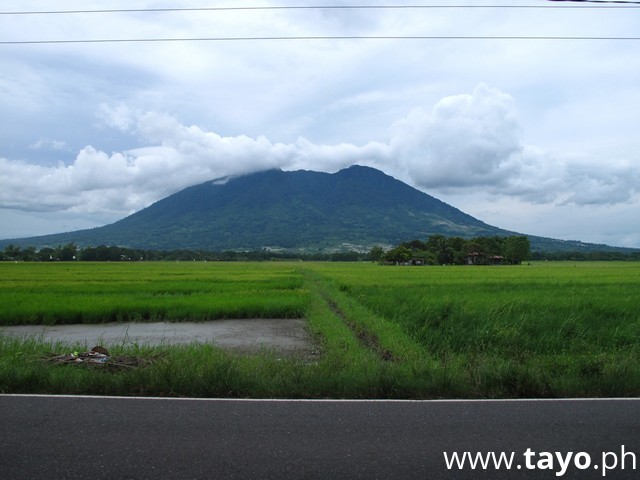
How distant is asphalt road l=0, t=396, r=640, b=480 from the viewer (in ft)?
11.6

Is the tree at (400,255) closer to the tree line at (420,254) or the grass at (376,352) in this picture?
the tree line at (420,254)

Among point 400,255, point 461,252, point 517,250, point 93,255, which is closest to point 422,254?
point 400,255

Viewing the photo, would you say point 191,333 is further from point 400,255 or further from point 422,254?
point 422,254

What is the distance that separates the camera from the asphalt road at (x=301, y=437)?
3.54 meters

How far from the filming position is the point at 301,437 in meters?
4.13

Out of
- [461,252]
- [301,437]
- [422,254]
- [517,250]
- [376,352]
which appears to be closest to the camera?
[301,437]

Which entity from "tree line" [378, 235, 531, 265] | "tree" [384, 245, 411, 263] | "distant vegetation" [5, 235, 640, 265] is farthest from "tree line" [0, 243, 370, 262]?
"tree line" [378, 235, 531, 265]

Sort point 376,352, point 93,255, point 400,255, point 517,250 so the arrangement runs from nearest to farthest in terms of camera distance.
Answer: point 376,352, point 93,255, point 400,255, point 517,250

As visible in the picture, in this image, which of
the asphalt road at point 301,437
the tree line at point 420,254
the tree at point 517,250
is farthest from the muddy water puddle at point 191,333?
the tree at point 517,250

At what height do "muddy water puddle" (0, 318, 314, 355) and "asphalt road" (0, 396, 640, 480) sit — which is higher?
"asphalt road" (0, 396, 640, 480)

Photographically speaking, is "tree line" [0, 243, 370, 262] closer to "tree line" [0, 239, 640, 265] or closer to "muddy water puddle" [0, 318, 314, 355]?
"tree line" [0, 239, 640, 265]

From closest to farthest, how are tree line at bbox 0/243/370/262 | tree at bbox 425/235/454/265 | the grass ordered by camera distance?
the grass
tree line at bbox 0/243/370/262
tree at bbox 425/235/454/265

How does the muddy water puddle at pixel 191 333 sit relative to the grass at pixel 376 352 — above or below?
below

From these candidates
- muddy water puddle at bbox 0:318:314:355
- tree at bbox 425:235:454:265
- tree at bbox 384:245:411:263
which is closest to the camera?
muddy water puddle at bbox 0:318:314:355
